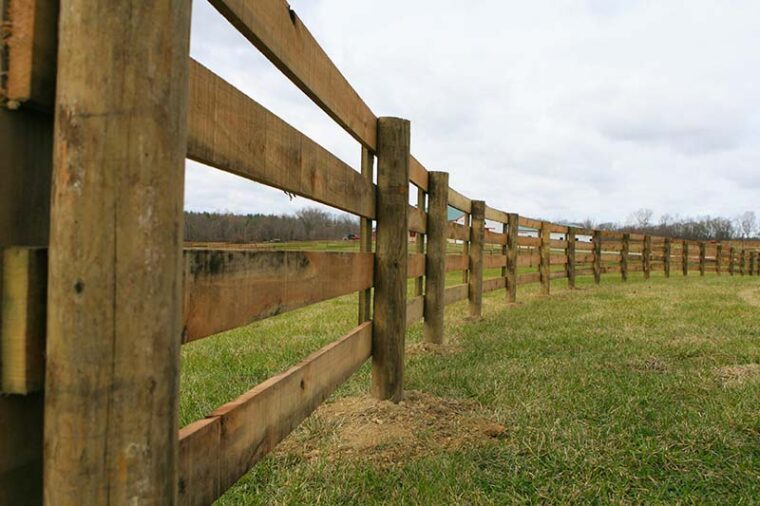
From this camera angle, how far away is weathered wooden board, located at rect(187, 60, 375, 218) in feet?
3.97

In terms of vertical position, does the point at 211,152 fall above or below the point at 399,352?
above

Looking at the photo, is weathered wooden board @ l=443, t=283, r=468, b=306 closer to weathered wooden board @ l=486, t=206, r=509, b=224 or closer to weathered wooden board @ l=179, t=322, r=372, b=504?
weathered wooden board @ l=486, t=206, r=509, b=224

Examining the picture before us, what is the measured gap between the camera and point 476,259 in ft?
22.1

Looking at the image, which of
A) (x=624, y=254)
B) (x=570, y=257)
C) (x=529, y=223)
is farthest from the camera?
(x=624, y=254)

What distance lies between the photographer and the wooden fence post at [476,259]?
22.0ft

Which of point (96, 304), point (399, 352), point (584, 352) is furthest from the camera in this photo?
point (584, 352)

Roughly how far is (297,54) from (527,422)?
6.73ft

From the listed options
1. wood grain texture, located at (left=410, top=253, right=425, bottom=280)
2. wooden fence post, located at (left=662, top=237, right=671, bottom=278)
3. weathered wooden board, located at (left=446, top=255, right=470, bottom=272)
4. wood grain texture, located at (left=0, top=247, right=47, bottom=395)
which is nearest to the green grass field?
wood grain texture, located at (left=410, top=253, right=425, bottom=280)

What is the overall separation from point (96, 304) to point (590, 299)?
29.7ft

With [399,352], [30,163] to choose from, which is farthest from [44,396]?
[399,352]

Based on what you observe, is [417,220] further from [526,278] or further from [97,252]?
[526,278]

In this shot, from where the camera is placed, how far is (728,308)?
7332mm

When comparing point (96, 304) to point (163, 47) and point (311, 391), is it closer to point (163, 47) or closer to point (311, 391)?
point (163, 47)

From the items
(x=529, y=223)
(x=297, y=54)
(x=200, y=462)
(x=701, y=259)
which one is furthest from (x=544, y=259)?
(x=701, y=259)
